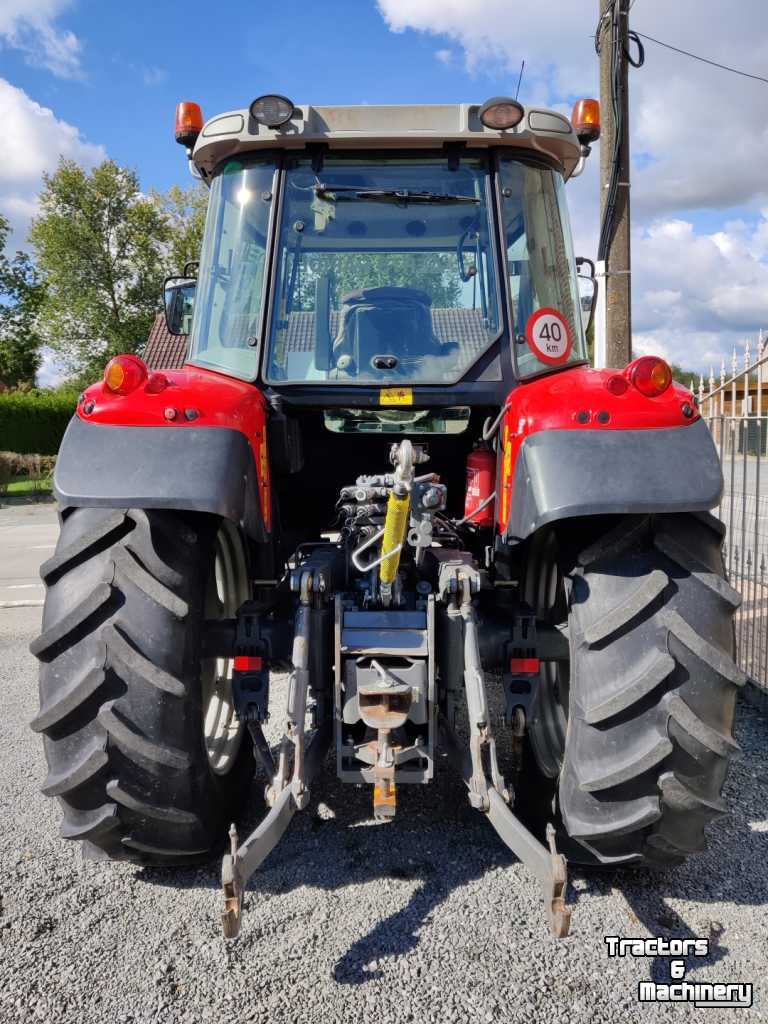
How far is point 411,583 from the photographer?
2.89 metres

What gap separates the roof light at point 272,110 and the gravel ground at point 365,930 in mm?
2650

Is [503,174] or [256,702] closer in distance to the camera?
[256,702]

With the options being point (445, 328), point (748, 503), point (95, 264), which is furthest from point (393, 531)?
point (95, 264)

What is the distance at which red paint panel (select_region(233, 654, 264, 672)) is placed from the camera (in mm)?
2695

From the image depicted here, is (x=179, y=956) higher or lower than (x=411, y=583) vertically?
lower

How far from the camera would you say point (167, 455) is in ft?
7.47

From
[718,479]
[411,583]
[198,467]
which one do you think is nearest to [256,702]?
[411,583]

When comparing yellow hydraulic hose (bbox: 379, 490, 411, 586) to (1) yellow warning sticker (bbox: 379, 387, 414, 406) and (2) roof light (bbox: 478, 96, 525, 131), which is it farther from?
(2) roof light (bbox: 478, 96, 525, 131)

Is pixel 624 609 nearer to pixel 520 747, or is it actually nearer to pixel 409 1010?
pixel 520 747

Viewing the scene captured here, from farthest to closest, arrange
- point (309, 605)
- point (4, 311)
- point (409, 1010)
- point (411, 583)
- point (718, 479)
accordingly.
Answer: point (4, 311) → point (411, 583) → point (309, 605) → point (718, 479) → point (409, 1010)

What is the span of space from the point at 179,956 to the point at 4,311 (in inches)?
1420

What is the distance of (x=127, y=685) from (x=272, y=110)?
2111 mm

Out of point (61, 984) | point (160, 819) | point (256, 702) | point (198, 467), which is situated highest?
point (198, 467)

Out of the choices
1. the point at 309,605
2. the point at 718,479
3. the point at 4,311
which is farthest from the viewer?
the point at 4,311
